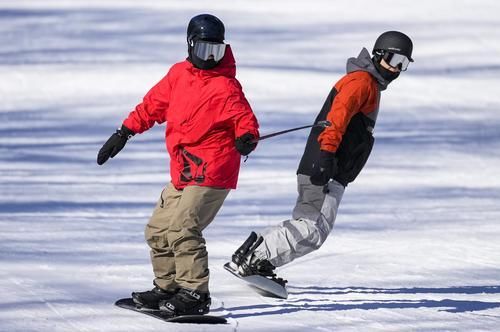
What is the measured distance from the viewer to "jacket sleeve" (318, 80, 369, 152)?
666cm

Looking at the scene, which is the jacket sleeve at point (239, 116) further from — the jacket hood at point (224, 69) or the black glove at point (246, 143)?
the jacket hood at point (224, 69)

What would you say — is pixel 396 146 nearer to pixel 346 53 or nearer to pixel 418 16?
pixel 346 53

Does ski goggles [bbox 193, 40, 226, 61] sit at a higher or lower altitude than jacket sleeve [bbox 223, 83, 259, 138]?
higher

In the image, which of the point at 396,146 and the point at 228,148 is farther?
the point at 396,146

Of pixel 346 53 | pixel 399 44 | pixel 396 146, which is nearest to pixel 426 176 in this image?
pixel 396 146

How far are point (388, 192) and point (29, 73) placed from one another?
28.1ft

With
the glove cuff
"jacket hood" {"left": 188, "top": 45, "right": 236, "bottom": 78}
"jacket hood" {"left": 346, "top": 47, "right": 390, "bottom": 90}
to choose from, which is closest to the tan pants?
the glove cuff

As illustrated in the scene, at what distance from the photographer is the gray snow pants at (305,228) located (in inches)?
269

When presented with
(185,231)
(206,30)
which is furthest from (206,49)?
(185,231)

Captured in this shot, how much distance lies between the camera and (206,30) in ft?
20.4

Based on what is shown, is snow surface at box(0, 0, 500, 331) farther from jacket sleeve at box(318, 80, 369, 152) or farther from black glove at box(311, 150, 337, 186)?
jacket sleeve at box(318, 80, 369, 152)

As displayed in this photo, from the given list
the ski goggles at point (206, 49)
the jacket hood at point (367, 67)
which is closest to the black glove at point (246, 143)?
the ski goggles at point (206, 49)

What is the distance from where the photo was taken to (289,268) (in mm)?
7883

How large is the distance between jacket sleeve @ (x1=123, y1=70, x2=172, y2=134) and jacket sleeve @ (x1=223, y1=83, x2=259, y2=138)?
386 millimetres
